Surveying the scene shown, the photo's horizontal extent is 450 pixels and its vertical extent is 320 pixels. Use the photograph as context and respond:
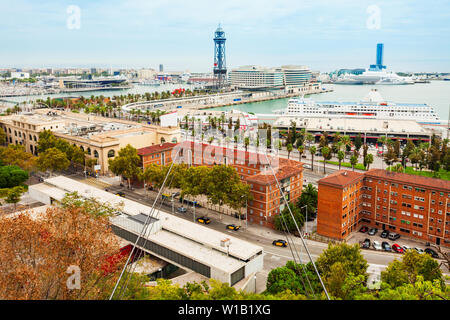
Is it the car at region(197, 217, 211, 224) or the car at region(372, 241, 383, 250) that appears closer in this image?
the car at region(372, 241, 383, 250)

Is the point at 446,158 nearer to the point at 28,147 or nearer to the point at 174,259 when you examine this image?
the point at 174,259

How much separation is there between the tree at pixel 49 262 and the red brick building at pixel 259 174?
5.92 metres

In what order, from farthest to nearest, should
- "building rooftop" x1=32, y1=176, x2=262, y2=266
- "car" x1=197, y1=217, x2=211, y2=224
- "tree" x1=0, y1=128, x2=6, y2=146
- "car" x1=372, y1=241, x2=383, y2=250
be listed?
"tree" x1=0, y1=128, x2=6, y2=146 → "car" x1=197, y1=217, x2=211, y2=224 → "car" x1=372, y1=241, x2=383, y2=250 → "building rooftop" x1=32, y1=176, x2=262, y2=266

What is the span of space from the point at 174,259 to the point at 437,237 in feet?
23.5

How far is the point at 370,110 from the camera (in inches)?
1198

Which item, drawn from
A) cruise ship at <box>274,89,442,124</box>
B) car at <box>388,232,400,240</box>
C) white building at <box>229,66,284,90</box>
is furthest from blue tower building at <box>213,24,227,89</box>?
car at <box>388,232,400,240</box>

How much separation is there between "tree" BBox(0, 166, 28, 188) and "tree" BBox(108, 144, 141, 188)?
3176 millimetres

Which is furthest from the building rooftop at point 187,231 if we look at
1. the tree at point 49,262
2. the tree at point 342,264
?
the tree at point 49,262

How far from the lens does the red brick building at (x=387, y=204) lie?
9.84 metres

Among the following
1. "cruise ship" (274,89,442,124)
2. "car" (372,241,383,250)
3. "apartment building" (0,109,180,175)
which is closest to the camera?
"car" (372,241,383,250)

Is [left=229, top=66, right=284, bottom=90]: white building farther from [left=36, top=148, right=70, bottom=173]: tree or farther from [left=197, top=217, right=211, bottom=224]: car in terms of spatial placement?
[left=197, top=217, right=211, bottom=224]: car

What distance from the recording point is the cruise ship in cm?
2902

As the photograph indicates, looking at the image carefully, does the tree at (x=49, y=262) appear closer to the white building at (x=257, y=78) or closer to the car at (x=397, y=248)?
the car at (x=397, y=248)
